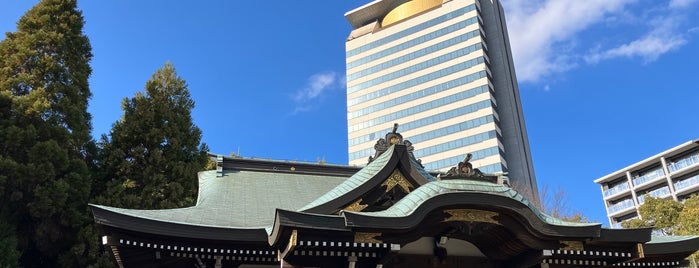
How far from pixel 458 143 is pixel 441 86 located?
987 cm

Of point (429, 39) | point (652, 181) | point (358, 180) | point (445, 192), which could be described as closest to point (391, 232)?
point (445, 192)

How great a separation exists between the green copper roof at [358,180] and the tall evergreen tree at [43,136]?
11.0 metres

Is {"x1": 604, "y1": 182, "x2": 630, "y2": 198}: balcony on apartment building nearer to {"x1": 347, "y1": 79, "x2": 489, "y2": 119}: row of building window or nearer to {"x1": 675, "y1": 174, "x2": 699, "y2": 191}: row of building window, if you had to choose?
Result: {"x1": 675, "y1": 174, "x2": 699, "y2": 191}: row of building window

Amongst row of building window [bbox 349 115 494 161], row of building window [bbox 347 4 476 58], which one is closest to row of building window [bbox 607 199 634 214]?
row of building window [bbox 349 115 494 161]

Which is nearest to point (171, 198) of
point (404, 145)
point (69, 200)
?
point (69, 200)

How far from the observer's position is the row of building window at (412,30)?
78250 millimetres

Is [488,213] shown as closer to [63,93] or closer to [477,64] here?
[63,93]

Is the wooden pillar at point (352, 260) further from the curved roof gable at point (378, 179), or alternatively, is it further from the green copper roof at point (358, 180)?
the green copper roof at point (358, 180)

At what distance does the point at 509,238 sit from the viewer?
9.77 m

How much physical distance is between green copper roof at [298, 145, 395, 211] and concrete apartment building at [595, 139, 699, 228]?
55.9 metres

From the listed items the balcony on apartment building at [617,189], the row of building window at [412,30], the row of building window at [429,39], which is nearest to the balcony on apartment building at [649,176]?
the balcony on apartment building at [617,189]

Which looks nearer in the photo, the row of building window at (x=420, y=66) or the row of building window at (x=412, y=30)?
the row of building window at (x=420, y=66)

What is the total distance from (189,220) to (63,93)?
43.2 feet

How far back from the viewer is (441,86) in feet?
244
